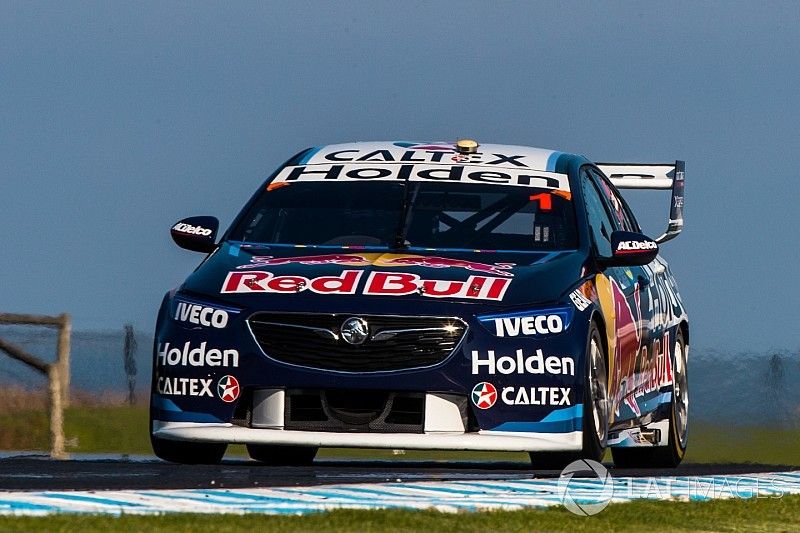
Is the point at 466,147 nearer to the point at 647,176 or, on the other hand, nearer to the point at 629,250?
the point at 629,250

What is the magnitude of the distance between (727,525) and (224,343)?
2624 millimetres

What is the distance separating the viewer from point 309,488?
7285mm

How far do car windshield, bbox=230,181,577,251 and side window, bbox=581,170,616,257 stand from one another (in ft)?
0.67

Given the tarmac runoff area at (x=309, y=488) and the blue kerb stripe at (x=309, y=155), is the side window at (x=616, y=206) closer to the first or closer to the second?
the blue kerb stripe at (x=309, y=155)

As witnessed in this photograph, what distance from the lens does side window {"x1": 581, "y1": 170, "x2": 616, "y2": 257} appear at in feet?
32.5

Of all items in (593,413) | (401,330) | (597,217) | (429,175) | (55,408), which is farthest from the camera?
(55,408)

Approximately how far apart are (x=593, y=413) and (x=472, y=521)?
2.48 meters

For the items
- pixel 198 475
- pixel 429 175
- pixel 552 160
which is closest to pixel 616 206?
pixel 552 160

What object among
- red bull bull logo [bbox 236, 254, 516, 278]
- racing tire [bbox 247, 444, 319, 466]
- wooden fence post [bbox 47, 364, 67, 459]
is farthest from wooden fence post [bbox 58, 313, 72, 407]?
red bull bull logo [bbox 236, 254, 516, 278]

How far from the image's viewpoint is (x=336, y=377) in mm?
8367

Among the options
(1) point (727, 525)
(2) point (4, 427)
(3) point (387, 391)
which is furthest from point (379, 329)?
(2) point (4, 427)

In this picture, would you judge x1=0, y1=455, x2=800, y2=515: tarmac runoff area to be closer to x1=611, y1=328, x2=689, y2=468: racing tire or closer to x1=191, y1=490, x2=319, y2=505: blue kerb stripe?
x1=191, y1=490, x2=319, y2=505: blue kerb stripe

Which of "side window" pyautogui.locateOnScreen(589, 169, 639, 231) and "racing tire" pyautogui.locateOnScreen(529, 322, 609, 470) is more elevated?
"side window" pyautogui.locateOnScreen(589, 169, 639, 231)

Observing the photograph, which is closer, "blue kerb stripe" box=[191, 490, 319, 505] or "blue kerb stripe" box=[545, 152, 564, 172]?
"blue kerb stripe" box=[191, 490, 319, 505]
